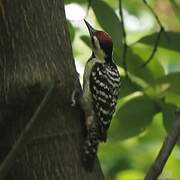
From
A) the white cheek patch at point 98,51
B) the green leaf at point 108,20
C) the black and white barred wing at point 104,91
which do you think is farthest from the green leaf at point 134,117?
the white cheek patch at point 98,51

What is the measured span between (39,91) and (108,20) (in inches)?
26.5

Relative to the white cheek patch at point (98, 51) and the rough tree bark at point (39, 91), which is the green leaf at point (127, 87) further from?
the white cheek patch at point (98, 51)

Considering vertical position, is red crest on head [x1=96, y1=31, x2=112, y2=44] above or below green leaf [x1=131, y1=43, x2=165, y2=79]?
below

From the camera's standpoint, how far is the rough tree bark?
220 cm

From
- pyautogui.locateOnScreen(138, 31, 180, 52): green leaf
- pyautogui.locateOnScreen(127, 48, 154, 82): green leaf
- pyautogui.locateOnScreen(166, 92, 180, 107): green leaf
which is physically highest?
pyautogui.locateOnScreen(138, 31, 180, 52): green leaf

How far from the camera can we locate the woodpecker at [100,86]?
9.70 ft

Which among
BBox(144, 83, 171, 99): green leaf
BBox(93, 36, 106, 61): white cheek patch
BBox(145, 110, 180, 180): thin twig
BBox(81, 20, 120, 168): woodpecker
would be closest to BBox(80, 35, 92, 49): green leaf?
BBox(81, 20, 120, 168): woodpecker

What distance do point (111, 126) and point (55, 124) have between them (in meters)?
0.57

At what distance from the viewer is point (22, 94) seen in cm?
221

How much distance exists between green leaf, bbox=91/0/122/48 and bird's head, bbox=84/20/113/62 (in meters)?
0.50

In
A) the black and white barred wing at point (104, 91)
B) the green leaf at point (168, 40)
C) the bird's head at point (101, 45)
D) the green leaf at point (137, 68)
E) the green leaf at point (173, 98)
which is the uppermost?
the green leaf at point (168, 40)

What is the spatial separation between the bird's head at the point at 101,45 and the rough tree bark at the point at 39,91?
35.6 inches

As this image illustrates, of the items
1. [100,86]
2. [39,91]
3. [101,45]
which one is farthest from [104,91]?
[39,91]

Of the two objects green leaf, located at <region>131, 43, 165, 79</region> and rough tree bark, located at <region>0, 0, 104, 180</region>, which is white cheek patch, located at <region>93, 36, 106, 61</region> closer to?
green leaf, located at <region>131, 43, 165, 79</region>
